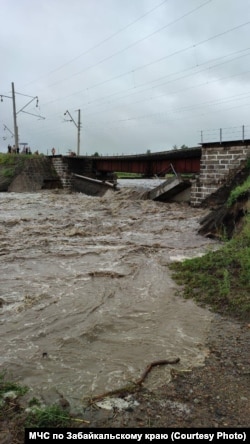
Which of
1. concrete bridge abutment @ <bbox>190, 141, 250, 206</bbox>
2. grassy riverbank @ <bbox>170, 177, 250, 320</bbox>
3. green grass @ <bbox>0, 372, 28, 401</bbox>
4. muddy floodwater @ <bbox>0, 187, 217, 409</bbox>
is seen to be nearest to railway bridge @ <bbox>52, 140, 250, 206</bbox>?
concrete bridge abutment @ <bbox>190, 141, 250, 206</bbox>

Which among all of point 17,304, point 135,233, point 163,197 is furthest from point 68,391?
point 163,197

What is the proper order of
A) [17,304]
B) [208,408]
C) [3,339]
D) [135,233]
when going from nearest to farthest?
[208,408] → [3,339] → [17,304] → [135,233]

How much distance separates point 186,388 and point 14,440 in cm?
175

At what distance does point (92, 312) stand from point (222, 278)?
8.73 ft

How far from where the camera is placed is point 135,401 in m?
3.69

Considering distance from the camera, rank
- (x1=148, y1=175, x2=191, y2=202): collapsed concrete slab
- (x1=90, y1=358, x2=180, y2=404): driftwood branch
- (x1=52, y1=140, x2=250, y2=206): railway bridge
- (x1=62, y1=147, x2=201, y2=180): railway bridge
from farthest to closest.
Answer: (x1=62, y1=147, x2=201, y2=180): railway bridge < (x1=148, y1=175, x2=191, y2=202): collapsed concrete slab < (x1=52, y1=140, x2=250, y2=206): railway bridge < (x1=90, y1=358, x2=180, y2=404): driftwood branch

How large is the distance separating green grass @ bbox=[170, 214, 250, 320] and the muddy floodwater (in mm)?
308

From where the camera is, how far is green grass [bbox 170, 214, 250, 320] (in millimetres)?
6247

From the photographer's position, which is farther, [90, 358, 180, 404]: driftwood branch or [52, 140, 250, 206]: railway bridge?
[52, 140, 250, 206]: railway bridge

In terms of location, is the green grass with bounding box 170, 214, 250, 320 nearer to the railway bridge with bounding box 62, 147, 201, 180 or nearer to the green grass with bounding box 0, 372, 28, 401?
the green grass with bounding box 0, 372, 28, 401

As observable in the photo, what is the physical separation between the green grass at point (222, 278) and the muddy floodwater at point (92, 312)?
12.1 inches

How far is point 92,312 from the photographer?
629 cm

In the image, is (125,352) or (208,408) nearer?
(208,408)

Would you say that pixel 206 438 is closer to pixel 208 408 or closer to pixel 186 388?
pixel 208 408
